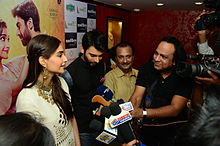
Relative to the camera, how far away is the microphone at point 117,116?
104 centimetres

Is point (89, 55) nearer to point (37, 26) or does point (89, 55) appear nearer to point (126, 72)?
point (126, 72)

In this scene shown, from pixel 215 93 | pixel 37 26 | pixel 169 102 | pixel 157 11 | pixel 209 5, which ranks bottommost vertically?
pixel 169 102

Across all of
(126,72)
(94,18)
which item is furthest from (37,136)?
(94,18)

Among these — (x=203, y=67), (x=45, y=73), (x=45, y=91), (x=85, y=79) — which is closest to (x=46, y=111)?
(x=45, y=91)

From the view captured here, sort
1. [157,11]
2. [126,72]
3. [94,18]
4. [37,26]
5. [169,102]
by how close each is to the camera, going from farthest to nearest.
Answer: [157,11] → [94,18] → [37,26] → [126,72] → [169,102]

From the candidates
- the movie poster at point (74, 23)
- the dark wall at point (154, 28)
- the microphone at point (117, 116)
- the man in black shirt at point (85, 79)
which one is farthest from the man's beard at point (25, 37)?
the dark wall at point (154, 28)

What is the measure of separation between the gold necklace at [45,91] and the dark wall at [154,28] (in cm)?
372

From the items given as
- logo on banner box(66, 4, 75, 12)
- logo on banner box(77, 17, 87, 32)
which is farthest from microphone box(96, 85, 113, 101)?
logo on banner box(77, 17, 87, 32)

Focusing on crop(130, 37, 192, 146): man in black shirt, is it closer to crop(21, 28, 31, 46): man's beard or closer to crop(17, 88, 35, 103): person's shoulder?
crop(17, 88, 35, 103): person's shoulder

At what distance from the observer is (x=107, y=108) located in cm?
107

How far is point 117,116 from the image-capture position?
3.48 feet

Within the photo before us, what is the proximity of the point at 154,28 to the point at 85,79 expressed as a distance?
4399mm

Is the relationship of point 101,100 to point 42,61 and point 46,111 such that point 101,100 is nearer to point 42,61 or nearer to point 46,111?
point 46,111

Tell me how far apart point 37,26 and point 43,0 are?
1.07ft
